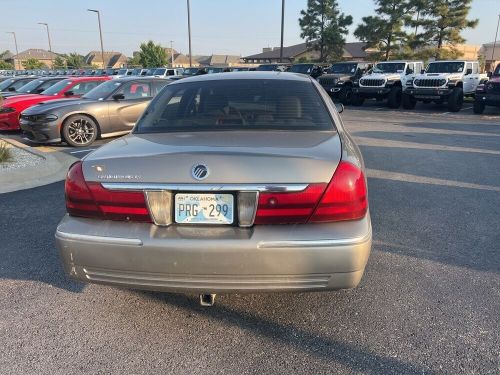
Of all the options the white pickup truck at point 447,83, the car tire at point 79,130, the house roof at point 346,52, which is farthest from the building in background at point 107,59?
the car tire at point 79,130

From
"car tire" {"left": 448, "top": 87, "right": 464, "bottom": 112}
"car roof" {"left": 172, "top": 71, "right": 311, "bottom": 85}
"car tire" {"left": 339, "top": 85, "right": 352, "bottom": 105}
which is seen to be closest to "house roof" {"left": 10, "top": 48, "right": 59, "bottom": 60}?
"car tire" {"left": 339, "top": 85, "right": 352, "bottom": 105}

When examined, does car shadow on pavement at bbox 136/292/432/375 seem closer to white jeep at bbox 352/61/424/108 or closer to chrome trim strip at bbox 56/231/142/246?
chrome trim strip at bbox 56/231/142/246

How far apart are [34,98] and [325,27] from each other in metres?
31.3

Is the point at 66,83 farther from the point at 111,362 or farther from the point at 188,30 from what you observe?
the point at 188,30

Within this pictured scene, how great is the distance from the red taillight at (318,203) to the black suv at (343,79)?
19.2 meters

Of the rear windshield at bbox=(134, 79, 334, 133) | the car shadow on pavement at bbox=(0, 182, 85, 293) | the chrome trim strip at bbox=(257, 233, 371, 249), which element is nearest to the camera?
the chrome trim strip at bbox=(257, 233, 371, 249)

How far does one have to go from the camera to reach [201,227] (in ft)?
7.54

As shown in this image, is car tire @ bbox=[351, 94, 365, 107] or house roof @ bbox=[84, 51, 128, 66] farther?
house roof @ bbox=[84, 51, 128, 66]

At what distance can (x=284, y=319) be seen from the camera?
2.75 metres

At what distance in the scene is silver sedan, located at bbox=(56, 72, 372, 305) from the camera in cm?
220

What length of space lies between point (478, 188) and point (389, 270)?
3307 millimetres

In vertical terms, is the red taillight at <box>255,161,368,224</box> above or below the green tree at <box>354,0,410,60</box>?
below

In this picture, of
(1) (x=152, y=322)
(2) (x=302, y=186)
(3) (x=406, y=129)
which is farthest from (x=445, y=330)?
(3) (x=406, y=129)

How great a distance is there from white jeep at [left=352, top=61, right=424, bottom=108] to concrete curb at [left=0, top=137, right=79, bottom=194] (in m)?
14.9
